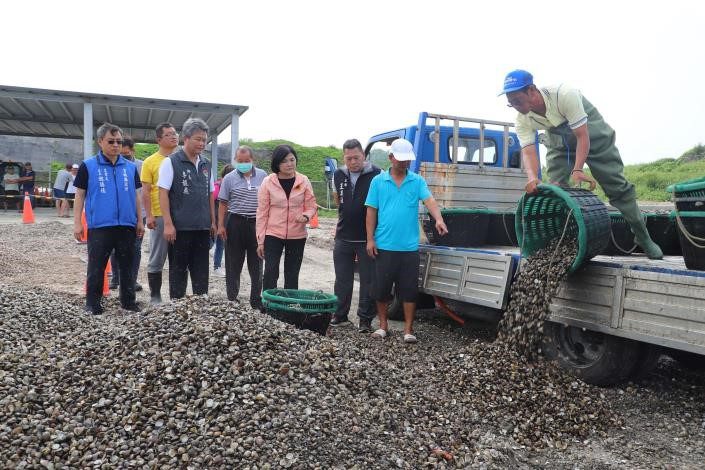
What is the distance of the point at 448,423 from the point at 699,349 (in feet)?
4.67

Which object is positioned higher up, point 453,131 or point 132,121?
point 132,121

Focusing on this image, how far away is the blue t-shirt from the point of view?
5305 millimetres

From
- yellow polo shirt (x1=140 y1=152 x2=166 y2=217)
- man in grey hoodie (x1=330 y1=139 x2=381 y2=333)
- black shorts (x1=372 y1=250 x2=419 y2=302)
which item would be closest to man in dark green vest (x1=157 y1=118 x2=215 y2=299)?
yellow polo shirt (x1=140 y1=152 x2=166 y2=217)

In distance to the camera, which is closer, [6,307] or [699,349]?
[699,349]

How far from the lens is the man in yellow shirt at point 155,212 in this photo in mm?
5727

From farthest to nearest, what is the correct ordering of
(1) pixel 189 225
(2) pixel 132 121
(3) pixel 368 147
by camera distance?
(2) pixel 132 121 < (3) pixel 368 147 < (1) pixel 189 225

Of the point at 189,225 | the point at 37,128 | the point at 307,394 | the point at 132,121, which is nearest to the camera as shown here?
the point at 307,394

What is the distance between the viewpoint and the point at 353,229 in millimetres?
5781

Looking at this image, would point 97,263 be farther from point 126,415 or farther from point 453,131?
point 453,131

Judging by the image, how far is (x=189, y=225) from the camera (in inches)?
211

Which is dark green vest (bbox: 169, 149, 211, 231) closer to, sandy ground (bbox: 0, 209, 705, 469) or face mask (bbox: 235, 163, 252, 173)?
face mask (bbox: 235, 163, 252, 173)

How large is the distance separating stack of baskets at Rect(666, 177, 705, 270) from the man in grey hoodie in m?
2.72

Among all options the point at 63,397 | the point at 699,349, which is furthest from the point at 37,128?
the point at 699,349

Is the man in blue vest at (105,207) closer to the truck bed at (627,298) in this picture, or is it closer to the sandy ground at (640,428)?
the sandy ground at (640,428)
